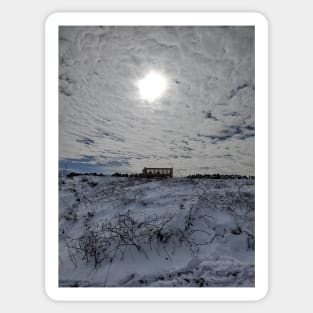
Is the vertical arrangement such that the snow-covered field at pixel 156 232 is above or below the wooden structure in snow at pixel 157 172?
below

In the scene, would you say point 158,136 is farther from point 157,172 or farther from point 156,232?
point 156,232

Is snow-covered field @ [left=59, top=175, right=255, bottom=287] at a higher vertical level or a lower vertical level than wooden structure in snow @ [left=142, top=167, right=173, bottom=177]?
lower

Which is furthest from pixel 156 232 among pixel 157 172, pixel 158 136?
pixel 158 136

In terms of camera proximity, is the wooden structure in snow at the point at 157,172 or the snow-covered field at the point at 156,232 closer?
the snow-covered field at the point at 156,232

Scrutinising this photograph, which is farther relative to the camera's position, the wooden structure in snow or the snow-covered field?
the wooden structure in snow
